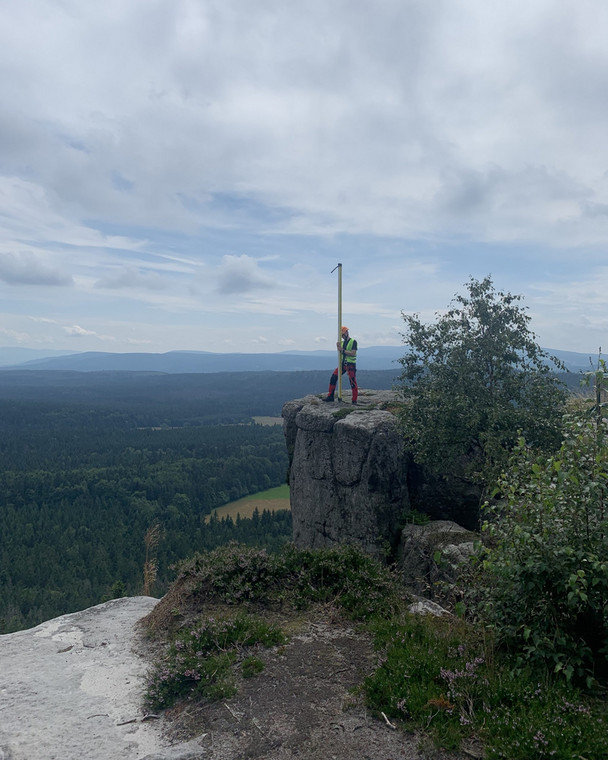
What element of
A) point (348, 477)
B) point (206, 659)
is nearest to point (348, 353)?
point (348, 477)

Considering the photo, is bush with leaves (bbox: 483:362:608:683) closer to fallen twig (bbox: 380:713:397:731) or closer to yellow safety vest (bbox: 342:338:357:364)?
fallen twig (bbox: 380:713:397:731)

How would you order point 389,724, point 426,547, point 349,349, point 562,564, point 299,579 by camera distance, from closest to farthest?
point 389,724 → point 562,564 → point 299,579 → point 426,547 → point 349,349

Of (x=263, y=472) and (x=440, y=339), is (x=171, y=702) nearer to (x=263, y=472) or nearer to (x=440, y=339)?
(x=440, y=339)

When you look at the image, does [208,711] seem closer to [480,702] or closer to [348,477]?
[480,702]

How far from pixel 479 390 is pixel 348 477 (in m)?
6.06

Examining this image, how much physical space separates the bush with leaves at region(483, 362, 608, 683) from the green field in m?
107

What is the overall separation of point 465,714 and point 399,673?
1062 millimetres

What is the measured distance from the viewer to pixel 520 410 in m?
14.9

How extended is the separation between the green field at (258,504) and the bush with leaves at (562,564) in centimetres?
10698

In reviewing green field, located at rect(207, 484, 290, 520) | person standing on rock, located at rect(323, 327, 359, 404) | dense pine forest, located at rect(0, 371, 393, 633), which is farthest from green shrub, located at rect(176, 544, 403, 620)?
green field, located at rect(207, 484, 290, 520)

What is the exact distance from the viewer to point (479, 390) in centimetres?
1592

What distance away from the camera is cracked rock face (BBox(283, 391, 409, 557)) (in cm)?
1842

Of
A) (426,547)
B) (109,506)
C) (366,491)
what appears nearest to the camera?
(426,547)

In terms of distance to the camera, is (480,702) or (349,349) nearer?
(480,702)
